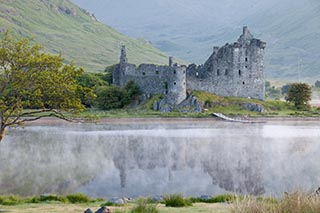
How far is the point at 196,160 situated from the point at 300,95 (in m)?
45.5

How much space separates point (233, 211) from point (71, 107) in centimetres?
1211

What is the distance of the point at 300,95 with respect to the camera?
76812 mm

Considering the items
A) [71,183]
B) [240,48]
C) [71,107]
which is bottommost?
[71,183]

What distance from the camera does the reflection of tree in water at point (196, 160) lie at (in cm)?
2770

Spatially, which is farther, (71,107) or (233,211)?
(71,107)

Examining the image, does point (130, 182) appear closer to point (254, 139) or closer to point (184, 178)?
point (184, 178)

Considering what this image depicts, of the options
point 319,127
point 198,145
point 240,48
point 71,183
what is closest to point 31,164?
point 71,183

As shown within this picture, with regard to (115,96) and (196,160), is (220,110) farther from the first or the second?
(196,160)

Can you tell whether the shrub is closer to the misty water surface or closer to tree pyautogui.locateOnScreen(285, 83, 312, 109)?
the misty water surface

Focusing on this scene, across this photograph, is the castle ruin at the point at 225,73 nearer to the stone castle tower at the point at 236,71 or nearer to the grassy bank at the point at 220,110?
the stone castle tower at the point at 236,71

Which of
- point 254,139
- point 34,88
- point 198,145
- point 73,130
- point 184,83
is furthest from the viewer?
point 184,83

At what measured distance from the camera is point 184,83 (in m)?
74.0

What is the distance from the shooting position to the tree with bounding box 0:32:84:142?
898 inches

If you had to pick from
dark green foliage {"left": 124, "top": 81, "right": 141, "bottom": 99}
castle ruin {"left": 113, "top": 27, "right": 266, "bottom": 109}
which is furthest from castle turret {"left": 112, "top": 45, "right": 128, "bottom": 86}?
dark green foliage {"left": 124, "top": 81, "right": 141, "bottom": 99}
